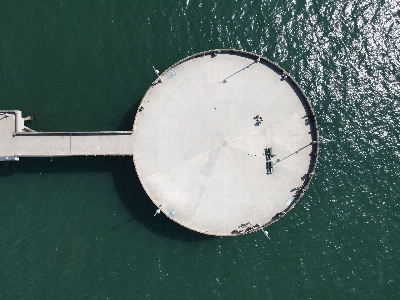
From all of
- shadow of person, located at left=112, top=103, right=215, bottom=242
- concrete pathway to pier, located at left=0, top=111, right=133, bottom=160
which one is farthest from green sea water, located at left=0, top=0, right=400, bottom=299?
concrete pathway to pier, located at left=0, top=111, right=133, bottom=160

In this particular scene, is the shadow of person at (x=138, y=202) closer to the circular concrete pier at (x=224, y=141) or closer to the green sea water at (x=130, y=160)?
the green sea water at (x=130, y=160)

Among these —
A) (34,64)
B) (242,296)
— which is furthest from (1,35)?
(242,296)

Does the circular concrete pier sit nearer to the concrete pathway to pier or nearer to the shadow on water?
the shadow on water

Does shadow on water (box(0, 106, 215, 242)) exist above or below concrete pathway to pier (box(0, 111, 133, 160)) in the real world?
below

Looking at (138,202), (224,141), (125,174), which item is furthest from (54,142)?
(224,141)

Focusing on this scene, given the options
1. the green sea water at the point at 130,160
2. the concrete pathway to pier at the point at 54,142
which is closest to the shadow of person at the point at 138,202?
the green sea water at the point at 130,160

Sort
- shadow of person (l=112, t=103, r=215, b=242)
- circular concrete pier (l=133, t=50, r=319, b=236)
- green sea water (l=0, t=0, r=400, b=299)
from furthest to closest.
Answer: shadow of person (l=112, t=103, r=215, b=242) → green sea water (l=0, t=0, r=400, b=299) → circular concrete pier (l=133, t=50, r=319, b=236)

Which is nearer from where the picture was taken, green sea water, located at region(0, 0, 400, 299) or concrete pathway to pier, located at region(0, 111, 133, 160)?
concrete pathway to pier, located at region(0, 111, 133, 160)
